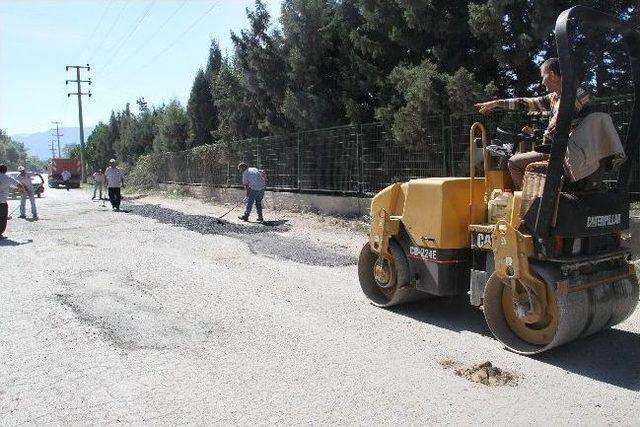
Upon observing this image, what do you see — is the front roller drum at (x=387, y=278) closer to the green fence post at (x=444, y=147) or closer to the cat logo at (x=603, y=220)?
the cat logo at (x=603, y=220)

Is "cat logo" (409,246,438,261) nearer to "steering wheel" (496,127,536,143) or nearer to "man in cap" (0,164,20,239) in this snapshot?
"steering wheel" (496,127,536,143)

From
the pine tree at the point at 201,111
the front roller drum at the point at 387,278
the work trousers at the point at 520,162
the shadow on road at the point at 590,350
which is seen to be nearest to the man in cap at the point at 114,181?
the pine tree at the point at 201,111

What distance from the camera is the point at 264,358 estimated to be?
15.9ft

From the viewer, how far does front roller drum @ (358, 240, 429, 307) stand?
6.04 m

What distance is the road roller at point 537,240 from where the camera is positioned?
4.45m

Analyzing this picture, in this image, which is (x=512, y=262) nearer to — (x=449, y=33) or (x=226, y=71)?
(x=449, y=33)

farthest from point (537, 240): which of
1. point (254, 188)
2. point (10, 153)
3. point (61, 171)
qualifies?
point (10, 153)

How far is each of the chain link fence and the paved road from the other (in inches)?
77.0

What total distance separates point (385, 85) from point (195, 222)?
6067mm

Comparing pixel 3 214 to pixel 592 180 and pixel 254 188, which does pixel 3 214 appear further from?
pixel 592 180

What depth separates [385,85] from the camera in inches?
523

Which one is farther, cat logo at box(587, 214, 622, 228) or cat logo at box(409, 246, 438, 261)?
cat logo at box(409, 246, 438, 261)

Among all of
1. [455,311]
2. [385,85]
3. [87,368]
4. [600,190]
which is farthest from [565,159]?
[385,85]

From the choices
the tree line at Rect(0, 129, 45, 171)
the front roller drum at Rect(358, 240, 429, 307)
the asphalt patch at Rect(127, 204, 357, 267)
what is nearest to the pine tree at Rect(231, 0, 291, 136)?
the asphalt patch at Rect(127, 204, 357, 267)
